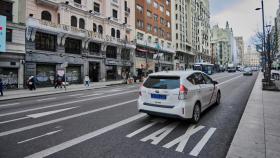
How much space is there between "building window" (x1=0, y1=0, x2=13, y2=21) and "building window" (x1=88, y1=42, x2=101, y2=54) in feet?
36.7

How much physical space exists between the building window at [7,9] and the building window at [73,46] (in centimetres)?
705

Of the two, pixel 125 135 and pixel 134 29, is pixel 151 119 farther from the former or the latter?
pixel 134 29

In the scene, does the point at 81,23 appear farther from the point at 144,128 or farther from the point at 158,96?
the point at 144,128

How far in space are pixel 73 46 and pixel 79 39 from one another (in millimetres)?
1492

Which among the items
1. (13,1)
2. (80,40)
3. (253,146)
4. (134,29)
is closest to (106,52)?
(80,40)

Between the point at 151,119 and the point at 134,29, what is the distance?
35411mm

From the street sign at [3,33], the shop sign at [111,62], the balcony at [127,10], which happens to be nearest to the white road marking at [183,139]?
the street sign at [3,33]

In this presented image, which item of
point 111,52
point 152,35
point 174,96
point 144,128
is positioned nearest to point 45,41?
point 111,52

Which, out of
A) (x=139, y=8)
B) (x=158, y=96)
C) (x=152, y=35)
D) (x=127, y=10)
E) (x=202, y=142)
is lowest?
(x=202, y=142)

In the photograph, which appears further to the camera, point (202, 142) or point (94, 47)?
point (94, 47)

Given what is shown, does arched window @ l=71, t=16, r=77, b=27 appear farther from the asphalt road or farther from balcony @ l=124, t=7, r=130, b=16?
the asphalt road

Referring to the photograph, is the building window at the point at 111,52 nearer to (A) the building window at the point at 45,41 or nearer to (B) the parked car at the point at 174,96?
(A) the building window at the point at 45,41

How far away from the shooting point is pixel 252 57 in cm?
18175

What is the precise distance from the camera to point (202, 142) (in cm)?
435
